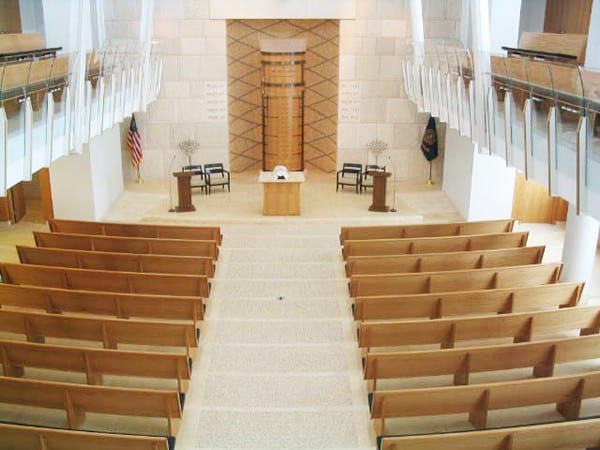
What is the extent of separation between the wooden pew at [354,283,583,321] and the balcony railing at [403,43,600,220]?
1.61 meters

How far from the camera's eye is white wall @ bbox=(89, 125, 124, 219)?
12.5 meters

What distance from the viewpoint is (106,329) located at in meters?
7.11

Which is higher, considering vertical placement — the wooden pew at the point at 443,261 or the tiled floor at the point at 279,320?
the wooden pew at the point at 443,261

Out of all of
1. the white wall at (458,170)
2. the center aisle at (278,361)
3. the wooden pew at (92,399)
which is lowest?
the center aisle at (278,361)

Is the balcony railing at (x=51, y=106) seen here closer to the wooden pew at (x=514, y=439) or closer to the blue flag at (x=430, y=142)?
the wooden pew at (x=514, y=439)

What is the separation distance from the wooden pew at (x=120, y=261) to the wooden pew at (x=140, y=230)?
4.22ft

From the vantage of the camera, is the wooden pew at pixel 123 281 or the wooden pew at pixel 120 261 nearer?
the wooden pew at pixel 123 281

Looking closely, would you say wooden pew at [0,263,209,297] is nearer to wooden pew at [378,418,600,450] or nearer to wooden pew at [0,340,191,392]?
wooden pew at [0,340,191,392]

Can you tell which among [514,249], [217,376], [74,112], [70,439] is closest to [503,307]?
[514,249]

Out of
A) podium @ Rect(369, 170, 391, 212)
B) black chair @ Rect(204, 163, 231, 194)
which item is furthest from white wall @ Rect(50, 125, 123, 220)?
podium @ Rect(369, 170, 391, 212)

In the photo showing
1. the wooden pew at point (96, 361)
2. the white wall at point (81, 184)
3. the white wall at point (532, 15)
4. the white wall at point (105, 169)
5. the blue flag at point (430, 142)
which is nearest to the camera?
the wooden pew at point (96, 361)

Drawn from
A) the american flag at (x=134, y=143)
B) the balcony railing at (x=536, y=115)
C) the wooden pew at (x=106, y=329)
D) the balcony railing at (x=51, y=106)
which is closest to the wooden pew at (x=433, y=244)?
the balcony railing at (x=536, y=115)

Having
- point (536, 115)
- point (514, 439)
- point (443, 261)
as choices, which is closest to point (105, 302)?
point (443, 261)

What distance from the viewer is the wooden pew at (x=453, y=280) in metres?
8.42
